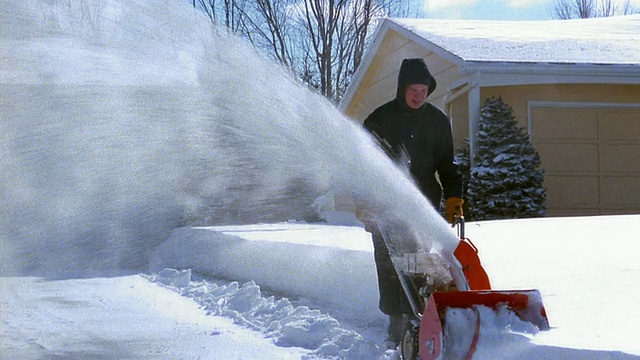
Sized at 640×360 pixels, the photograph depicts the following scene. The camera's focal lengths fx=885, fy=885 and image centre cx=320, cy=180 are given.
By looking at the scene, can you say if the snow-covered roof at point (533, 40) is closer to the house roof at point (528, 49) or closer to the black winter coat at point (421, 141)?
the house roof at point (528, 49)

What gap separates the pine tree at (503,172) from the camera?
513 inches

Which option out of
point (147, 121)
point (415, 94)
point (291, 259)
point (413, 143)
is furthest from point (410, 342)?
point (291, 259)

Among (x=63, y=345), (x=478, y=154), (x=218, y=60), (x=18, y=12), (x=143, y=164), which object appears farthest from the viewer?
(x=478, y=154)

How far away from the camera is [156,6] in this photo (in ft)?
18.8

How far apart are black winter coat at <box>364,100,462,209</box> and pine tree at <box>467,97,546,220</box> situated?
7.85m

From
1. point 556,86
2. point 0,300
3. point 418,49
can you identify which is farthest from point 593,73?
point 0,300

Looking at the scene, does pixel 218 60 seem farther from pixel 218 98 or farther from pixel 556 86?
pixel 556 86

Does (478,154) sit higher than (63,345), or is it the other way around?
(478,154)

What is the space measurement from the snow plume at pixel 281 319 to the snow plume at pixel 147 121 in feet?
3.16

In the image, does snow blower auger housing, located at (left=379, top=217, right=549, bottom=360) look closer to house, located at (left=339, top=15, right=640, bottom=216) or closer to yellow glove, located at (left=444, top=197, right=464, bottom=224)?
yellow glove, located at (left=444, top=197, right=464, bottom=224)

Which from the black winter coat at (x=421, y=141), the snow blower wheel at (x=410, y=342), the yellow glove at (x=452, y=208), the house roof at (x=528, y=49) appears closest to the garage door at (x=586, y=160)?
the house roof at (x=528, y=49)

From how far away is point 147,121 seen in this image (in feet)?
25.3

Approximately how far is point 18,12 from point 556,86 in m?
9.57

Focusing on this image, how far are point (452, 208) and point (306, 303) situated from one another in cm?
307
